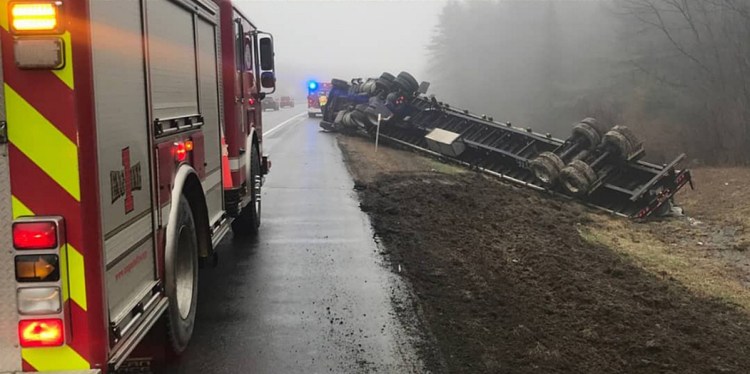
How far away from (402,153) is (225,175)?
13898 millimetres

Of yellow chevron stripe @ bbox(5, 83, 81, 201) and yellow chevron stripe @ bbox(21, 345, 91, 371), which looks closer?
yellow chevron stripe @ bbox(5, 83, 81, 201)

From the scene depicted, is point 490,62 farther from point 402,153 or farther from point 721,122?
point 402,153

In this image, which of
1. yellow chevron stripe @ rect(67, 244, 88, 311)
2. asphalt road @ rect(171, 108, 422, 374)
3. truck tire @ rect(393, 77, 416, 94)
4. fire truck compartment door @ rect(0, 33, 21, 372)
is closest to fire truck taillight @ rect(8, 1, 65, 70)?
fire truck compartment door @ rect(0, 33, 21, 372)

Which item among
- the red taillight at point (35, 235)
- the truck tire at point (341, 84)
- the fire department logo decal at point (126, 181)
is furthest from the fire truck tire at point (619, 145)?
the truck tire at point (341, 84)

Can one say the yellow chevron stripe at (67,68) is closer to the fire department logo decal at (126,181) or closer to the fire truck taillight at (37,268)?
the fire department logo decal at (126,181)

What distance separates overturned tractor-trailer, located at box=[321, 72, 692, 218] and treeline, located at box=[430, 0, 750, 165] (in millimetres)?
10622

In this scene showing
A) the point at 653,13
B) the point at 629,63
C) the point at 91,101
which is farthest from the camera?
the point at 629,63

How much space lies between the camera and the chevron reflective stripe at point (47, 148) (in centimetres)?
277

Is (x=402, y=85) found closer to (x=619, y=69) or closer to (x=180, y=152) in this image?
(x=180, y=152)

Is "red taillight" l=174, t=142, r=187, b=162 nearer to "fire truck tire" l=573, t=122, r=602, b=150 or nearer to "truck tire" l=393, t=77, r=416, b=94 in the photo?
"fire truck tire" l=573, t=122, r=602, b=150

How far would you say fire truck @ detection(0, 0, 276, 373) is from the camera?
2781 mm

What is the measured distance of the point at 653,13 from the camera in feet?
117

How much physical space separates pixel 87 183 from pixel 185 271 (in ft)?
6.66

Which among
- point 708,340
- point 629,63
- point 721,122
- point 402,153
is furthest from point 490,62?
point 708,340
